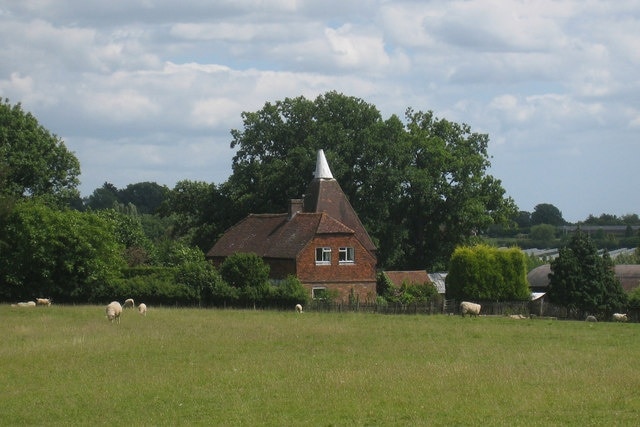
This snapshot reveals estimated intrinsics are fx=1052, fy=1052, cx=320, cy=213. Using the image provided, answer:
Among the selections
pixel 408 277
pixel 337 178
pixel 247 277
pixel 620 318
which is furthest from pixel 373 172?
pixel 620 318

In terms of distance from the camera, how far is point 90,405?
77.7 feet

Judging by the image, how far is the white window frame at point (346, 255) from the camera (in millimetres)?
72688

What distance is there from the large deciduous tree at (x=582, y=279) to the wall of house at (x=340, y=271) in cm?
1252

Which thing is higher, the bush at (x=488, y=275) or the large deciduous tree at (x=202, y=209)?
the large deciduous tree at (x=202, y=209)

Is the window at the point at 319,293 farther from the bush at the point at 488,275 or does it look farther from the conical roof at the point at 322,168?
the conical roof at the point at 322,168

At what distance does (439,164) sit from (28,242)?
117 ft

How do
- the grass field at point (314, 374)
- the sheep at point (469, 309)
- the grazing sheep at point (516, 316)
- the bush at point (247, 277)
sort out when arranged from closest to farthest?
the grass field at point (314, 374)
the sheep at point (469, 309)
the grazing sheep at point (516, 316)
the bush at point (247, 277)

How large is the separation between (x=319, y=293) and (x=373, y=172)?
1793 centimetres

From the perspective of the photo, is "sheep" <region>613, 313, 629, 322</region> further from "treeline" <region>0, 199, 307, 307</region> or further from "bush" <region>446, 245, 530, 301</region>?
"treeline" <region>0, 199, 307, 307</region>

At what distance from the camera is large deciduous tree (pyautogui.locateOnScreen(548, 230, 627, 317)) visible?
227ft

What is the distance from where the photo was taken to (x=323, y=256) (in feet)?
237

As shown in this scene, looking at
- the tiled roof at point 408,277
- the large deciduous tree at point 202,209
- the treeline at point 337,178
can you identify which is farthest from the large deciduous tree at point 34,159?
the tiled roof at point 408,277

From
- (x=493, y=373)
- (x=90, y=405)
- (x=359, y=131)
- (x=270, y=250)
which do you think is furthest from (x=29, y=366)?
(x=359, y=131)

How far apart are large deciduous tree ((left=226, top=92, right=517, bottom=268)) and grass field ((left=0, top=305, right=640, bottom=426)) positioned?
38.7 m
